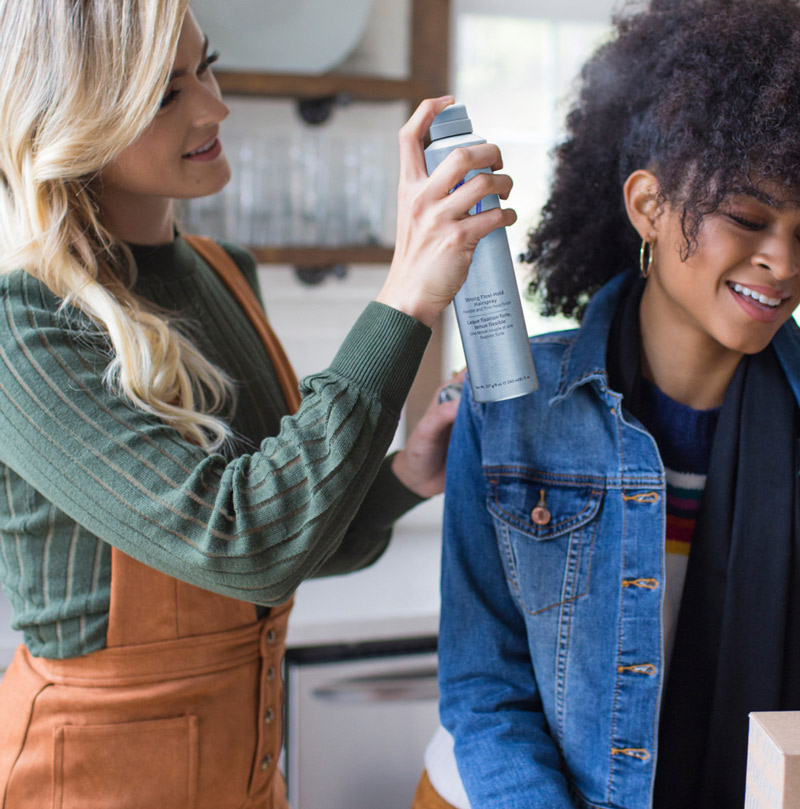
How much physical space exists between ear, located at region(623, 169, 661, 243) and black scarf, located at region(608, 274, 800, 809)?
19cm

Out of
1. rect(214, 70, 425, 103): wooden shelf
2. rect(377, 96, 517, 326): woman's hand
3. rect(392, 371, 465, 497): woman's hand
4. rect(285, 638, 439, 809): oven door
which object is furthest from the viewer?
rect(214, 70, 425, 103): wooden shelf

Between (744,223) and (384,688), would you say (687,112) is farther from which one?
(384,688)

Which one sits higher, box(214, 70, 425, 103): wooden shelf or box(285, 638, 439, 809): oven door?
box(214, 70, 425, 103): wooden shelf

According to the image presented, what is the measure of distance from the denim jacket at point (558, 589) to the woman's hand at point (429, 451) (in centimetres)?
6

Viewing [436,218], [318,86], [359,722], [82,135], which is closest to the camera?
[436,218]

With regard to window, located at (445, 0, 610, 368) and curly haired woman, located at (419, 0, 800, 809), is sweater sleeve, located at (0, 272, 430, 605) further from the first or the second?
window, located at (445, 0, 610, 368)

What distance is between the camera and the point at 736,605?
37.1 inches

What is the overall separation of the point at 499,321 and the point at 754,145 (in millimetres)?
330

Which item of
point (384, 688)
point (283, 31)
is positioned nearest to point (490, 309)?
point (384, 688)

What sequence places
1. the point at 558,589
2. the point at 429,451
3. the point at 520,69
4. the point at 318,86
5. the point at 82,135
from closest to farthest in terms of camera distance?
1. the point at 82,135
2. the point at 558,589
3. the point at 429,451
4. the point at 318,86
5. the point at 520,69

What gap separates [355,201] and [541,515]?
118 centimetres

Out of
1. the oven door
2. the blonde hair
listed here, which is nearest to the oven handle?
the oven door

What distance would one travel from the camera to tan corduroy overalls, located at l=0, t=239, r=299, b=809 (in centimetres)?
92

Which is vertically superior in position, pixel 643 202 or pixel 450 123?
pixel 450 123
